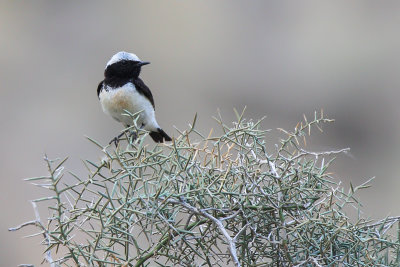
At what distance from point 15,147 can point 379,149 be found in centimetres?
450

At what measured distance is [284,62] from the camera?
9.15 meters

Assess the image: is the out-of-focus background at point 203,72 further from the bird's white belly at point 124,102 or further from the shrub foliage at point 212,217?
the shrub foliage at point 212,217

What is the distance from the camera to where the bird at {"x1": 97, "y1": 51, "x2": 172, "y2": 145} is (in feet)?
12.8

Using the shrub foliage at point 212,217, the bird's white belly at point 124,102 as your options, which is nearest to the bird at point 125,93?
the bird's white belly at point 124,102

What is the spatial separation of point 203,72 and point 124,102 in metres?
5.18

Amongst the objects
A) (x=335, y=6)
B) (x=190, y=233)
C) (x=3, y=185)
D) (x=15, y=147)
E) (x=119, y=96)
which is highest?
(x=335, y=6)

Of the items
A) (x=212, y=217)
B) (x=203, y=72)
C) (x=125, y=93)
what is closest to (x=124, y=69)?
Result: (x=125, y=93)

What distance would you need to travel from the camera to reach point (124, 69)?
4098 mm

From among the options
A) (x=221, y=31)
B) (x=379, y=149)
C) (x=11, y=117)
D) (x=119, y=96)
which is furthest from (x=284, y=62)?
(x=119, y=96)

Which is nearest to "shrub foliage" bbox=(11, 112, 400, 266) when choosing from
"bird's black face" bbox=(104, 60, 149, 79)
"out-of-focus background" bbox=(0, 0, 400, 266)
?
"bird's black face" bbox=(104, 60, 149, 79)

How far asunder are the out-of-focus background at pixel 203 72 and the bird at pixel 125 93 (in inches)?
135

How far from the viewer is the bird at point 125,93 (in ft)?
12.8

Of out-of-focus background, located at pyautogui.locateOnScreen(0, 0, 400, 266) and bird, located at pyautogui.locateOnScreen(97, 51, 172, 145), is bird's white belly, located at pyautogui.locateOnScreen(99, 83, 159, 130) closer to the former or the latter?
bird, located at pyautogui.locateOnScreen(97, 51, 172, 145)

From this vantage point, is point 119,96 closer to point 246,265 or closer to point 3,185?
point 246,265
